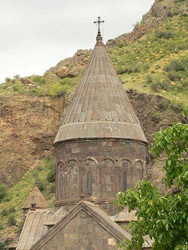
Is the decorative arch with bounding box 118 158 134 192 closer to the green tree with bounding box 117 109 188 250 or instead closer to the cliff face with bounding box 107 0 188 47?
the green tree with bounding box 117 109 188 250

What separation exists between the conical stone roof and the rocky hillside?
12082 millimetres

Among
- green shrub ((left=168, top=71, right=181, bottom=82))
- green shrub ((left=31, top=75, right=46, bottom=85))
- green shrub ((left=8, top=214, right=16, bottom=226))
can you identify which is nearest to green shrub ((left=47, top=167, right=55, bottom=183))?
green shrub ((left=8, top=214, right=16, bottom=226))

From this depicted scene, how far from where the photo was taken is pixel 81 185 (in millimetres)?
15664

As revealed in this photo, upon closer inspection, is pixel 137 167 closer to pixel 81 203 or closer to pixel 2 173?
pixel 81 203

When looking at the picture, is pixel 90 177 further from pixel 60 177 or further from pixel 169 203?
pixel 169 203

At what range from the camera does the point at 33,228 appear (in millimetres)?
16594

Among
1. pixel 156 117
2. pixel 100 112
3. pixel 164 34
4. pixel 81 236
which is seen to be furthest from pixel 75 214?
pixel 164 34

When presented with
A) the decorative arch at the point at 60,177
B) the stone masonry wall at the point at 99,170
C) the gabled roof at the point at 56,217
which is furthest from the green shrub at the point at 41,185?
the gabled roof at the point at 56,217

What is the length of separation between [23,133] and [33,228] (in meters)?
25.0

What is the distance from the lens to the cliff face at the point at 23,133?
40.4m

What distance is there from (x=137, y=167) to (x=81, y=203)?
255 centimetres

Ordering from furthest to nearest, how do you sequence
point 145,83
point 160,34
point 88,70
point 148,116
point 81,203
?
point 160,34, point 145,83, point 148,116, point 88,70, point 81,203

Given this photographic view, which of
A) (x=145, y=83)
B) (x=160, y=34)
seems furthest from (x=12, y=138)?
(x=160, y=34)

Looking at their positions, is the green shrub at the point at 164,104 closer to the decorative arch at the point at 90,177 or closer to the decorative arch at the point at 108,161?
the decorative arch at the point at 108,161
